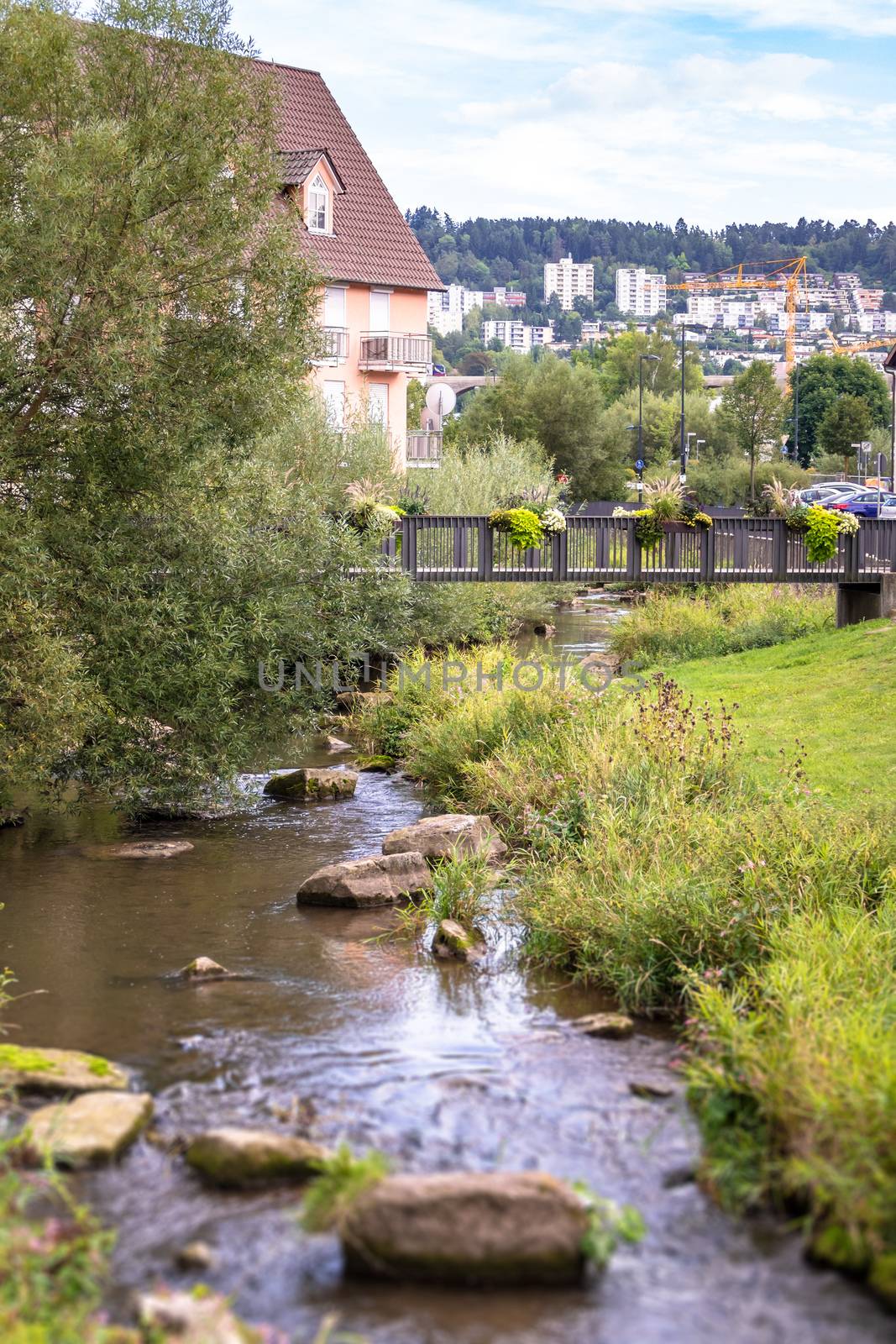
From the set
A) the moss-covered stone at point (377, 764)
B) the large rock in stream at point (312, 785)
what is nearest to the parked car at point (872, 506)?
the moss-covered stone at point (377, 764)

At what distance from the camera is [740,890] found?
10352 millimetres

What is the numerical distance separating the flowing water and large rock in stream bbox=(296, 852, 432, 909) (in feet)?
0.62

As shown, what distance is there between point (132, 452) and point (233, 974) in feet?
22.8

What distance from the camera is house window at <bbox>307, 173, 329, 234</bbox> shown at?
4066 cm

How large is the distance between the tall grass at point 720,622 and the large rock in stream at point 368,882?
14.6 metres

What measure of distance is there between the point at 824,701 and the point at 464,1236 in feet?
46.0

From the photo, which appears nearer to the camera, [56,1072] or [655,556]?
[56,1072]

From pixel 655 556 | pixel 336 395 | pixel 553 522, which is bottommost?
pixel 655 556

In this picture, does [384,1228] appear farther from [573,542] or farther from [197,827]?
[573,542]

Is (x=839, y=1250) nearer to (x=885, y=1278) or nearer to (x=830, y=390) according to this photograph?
(x=885, y=1278)

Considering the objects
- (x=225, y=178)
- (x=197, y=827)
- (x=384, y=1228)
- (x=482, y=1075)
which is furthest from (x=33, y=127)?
(x=384, y=1228)

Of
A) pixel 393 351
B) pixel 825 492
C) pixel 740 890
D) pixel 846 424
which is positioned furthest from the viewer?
pixel 846 424

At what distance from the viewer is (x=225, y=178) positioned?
1565 centimetres

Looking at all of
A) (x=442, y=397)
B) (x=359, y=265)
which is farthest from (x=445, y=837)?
(x=359, y=265)
